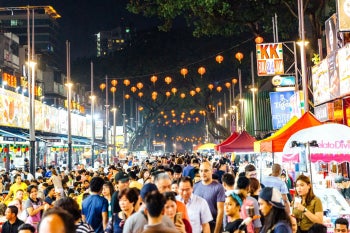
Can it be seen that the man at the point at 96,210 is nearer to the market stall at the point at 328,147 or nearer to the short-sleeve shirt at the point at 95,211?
the short-sleeve shirt at the point at 95,211

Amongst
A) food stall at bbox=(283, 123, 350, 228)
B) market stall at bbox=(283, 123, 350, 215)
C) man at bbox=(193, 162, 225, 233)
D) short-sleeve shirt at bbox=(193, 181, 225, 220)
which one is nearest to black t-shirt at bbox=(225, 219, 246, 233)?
man at bbox=(193, 162, 225, 233)

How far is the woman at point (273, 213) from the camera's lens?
16.9ft

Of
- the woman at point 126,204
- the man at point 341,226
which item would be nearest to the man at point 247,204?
the woman at point 126,204

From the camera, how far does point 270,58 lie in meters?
23.7

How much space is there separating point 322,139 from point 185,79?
4004 centimetres

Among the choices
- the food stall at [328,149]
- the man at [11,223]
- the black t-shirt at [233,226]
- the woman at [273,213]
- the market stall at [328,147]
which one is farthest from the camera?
the market stall at [328,147]

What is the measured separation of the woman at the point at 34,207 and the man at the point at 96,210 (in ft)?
7.90

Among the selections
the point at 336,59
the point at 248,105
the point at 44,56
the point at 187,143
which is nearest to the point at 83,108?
the point at 44,56

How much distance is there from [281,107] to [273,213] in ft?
64.7

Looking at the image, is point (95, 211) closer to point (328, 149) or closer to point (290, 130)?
point (328, 149)

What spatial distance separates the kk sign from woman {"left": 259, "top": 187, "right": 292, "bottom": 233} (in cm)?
1879

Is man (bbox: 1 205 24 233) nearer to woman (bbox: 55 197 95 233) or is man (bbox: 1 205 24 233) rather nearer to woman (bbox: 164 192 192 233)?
woman (bbox: 55 197 95 233)

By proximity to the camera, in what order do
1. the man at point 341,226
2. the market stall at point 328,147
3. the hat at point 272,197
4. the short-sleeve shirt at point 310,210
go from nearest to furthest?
the hat at point 272,197
the short-sleeve shirt at point 310,210
the man at point 341,226
the market stall at point 328,147

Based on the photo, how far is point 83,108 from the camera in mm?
67375
